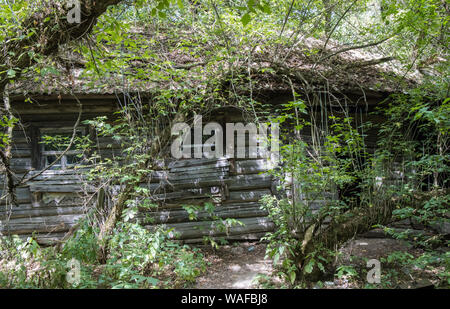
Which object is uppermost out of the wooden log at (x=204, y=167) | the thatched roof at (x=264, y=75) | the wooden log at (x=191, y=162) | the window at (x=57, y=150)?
the thatched roof at (x=264, y=75)

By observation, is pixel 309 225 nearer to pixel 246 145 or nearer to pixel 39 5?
pixel 246 145

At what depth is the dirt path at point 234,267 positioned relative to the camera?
13.7 ft

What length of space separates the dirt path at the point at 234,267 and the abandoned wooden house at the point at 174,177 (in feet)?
1.09

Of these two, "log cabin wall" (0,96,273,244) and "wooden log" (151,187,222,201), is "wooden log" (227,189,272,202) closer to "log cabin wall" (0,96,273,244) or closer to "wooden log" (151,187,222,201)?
"log cabin wall" (0,96,273,244)

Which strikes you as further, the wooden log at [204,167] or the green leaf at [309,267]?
the wooden log at [204,167]

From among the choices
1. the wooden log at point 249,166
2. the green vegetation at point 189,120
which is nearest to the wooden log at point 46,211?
the green vegetation at point 189,120

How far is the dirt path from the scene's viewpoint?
417 cm

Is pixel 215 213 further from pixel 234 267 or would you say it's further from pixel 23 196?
pixel 23 196

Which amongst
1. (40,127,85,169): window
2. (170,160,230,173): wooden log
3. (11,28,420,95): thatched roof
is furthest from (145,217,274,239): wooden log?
(11,28,420,95): thatched roof

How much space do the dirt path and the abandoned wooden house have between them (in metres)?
0.33

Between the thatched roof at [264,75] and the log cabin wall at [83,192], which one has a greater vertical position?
the thatched roof at [264,75]

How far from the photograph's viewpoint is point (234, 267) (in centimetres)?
480

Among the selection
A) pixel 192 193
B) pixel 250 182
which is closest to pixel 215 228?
pixel 192 193

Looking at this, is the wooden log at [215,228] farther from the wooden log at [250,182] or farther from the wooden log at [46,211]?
the wooden log at [46,211]
